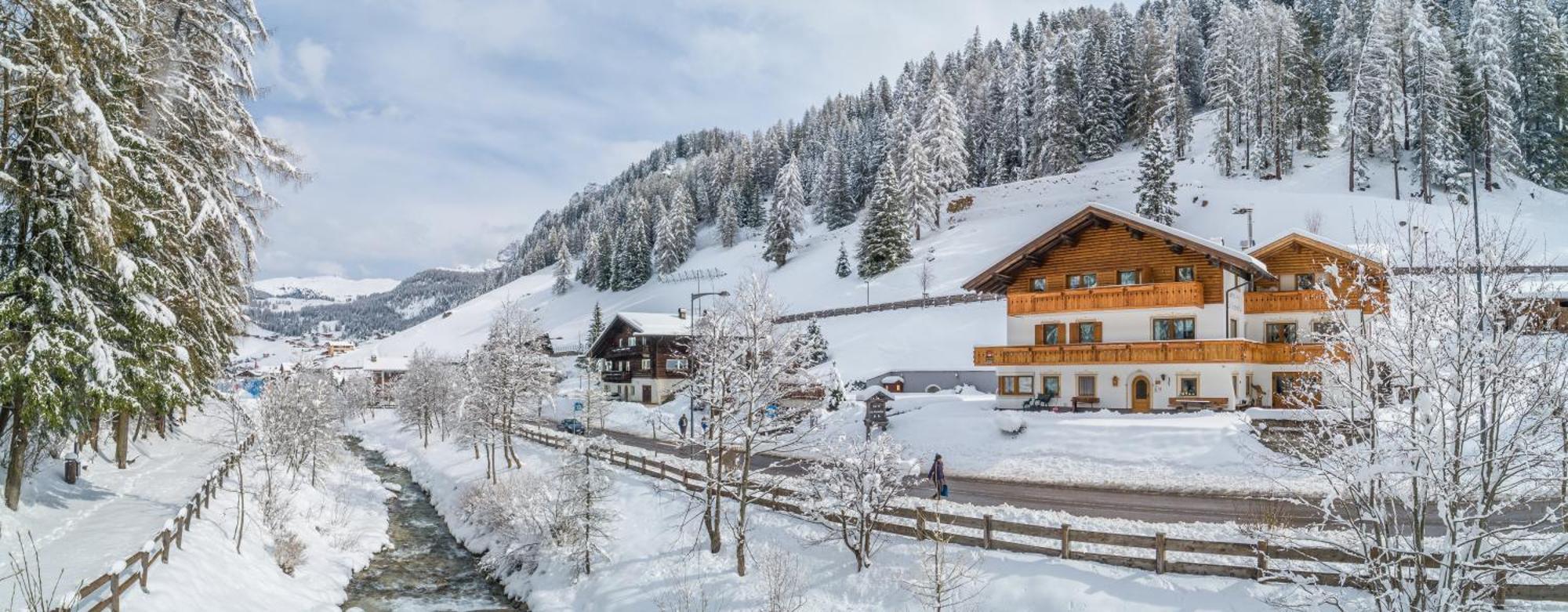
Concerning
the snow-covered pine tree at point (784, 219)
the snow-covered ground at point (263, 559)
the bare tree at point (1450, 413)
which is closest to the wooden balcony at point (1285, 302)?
the bare tree at point (1450, 413)

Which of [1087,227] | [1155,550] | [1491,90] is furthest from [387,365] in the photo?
[1491,90]

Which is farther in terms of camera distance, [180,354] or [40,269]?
[180,354]

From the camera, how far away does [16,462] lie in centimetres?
1819

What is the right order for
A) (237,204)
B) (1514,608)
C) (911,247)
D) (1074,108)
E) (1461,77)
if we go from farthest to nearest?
(1074,108), (911,247), (1461,77), (237,204), (1514,608)

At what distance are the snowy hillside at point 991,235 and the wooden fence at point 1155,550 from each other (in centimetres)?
2820

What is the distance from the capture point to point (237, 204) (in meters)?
25.8

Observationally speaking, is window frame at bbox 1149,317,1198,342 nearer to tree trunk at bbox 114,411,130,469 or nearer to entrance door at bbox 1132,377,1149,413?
entrance door at bbox 1132,377,1149,413

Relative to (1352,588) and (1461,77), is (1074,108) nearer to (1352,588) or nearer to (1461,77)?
(1461,77)

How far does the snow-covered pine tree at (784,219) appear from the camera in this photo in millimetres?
90750

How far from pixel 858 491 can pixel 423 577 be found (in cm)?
1602

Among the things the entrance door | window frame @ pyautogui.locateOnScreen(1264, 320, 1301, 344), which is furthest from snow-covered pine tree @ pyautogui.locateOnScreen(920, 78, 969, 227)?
the entrance door

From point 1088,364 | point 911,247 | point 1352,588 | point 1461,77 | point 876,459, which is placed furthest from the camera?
point 911,247

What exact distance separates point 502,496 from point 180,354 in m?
12.8

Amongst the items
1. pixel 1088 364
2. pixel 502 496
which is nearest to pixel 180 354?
pixel 502 496
